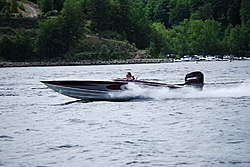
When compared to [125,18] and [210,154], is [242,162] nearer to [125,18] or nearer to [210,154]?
[210,154]

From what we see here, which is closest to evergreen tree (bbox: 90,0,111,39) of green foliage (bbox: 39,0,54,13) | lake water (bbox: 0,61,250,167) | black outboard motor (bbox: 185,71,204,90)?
green foliage (bbox: 39,0,54,13)

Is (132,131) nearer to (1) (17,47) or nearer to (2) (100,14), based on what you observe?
(1) (17,47)

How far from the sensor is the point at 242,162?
634 inches

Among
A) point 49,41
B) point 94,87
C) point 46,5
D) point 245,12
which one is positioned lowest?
point 94,87

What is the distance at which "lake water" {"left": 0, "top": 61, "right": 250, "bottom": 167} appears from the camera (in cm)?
1681

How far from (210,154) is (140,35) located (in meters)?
122

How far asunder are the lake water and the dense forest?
83.8 metres

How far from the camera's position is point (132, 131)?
69.5ft

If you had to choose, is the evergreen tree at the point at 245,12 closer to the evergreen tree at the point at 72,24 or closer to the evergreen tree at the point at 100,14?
the evergreen tree at the point at 100,14

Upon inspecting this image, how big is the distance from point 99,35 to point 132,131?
339 feet

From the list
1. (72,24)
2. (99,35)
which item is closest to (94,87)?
(99,35)

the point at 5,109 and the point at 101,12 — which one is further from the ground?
the point at 101,12

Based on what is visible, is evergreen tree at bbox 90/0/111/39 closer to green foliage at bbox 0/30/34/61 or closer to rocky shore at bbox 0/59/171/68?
rocky shore at bbox 0/59/171/68

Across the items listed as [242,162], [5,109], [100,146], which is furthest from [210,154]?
[5,109]
